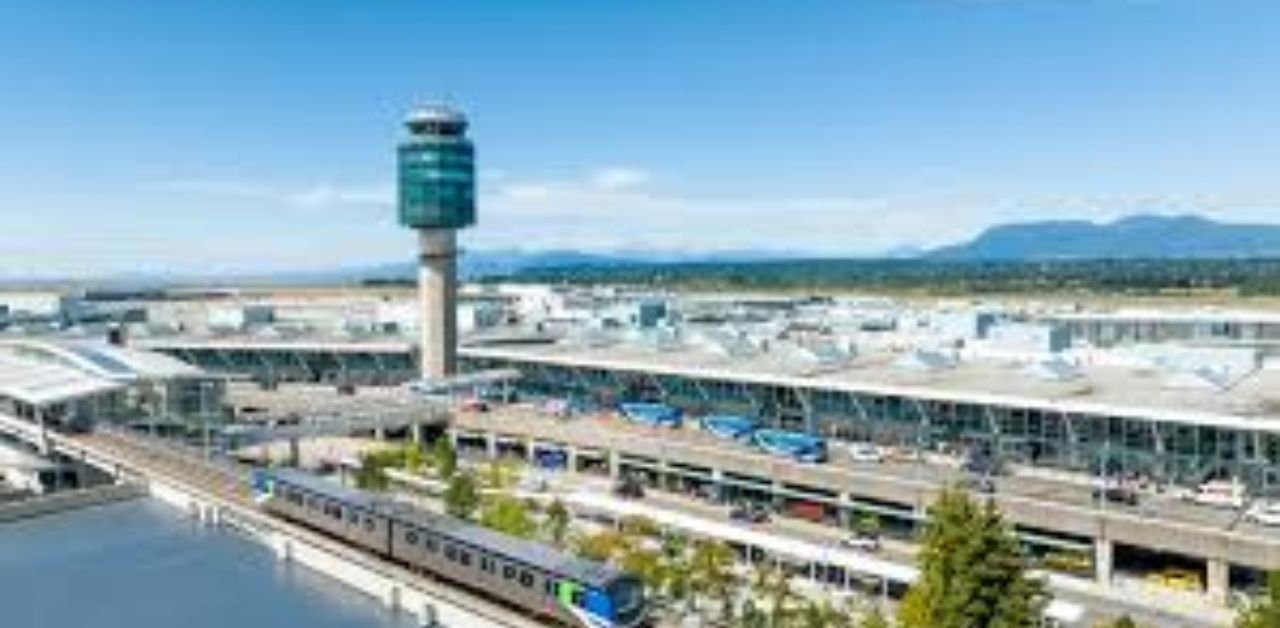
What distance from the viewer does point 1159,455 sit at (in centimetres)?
7025

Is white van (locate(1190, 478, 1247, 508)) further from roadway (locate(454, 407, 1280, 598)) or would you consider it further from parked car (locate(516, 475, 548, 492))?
parked car (locate(516, 475, 548, 492))

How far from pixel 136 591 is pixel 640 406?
4285 centimetres

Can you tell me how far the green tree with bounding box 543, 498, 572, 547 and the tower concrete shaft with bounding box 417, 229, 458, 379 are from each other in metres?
52.0

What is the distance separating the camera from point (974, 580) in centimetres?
4216

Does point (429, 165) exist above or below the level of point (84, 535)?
above

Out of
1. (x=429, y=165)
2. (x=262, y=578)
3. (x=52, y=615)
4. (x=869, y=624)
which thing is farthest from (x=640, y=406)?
(x=869, y=624)

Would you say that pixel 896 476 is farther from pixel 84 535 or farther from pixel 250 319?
pixel 250 319

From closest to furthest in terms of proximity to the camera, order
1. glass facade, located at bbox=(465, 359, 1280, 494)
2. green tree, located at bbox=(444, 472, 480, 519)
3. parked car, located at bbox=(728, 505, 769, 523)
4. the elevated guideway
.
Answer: the elevated guideway, glass facade, located at bbox=(465, 359, 1280, 494), green tree, located at bbox=(444, 472, 480, 519), parked car, located at bbox=(728, 505, 769, 523)

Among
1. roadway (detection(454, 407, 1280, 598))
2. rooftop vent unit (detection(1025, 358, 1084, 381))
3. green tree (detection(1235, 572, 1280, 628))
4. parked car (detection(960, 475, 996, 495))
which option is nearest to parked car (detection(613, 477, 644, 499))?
roadway (detection(454, 407, 1280, 598))

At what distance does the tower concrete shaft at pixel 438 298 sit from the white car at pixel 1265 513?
227ft

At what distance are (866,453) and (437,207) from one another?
153 feet

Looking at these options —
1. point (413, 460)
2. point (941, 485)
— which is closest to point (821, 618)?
point (941, 485)

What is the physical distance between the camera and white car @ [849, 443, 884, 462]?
78.1 metres

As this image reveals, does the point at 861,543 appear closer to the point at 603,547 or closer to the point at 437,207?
the point at 603,547
